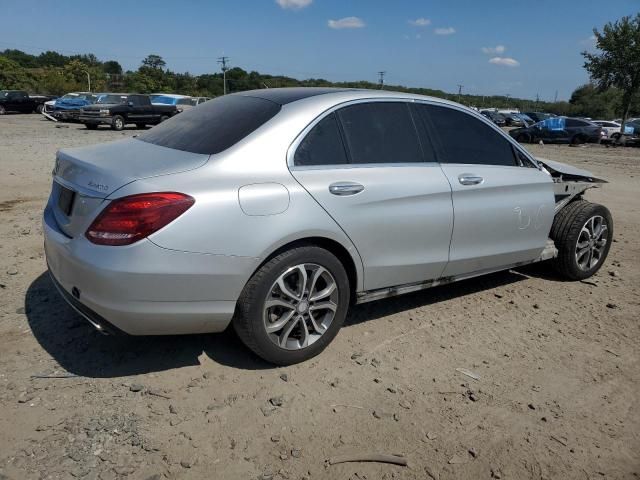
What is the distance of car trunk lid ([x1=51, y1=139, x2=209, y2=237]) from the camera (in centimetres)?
285

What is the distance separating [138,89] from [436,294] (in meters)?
64.2

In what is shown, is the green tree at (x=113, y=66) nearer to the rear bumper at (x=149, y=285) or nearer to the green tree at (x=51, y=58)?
the green tree at (x=51, y=58)

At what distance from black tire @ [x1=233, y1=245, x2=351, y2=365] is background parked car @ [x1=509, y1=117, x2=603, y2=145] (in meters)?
26.8

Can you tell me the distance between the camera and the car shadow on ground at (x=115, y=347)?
3281 mm

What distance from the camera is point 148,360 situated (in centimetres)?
336

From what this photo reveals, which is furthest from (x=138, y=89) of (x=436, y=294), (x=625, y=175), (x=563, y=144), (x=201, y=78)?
(x=436, y=294)

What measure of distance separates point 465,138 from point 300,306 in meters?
1.97

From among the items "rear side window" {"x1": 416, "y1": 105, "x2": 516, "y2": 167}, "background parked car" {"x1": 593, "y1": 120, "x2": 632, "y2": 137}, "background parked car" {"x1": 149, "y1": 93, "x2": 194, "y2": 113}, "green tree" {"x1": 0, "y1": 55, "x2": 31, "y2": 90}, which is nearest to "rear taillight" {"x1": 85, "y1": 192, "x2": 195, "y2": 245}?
"rear side window" {"x1": 416, "y1": 105, "x2": 516, "y2": 167}

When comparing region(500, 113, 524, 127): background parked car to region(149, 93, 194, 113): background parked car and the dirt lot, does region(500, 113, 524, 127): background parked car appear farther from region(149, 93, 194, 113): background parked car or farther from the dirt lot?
the dirt lot

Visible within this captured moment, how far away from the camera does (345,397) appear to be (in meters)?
3.07

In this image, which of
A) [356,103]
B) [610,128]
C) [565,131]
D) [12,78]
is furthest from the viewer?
[12,78]

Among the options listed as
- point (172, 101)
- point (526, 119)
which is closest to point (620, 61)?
point (526, 119)

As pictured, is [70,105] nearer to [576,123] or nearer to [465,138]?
[576,123]

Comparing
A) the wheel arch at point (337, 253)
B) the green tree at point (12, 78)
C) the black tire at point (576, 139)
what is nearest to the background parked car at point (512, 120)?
the black tire at point (576, 139)
